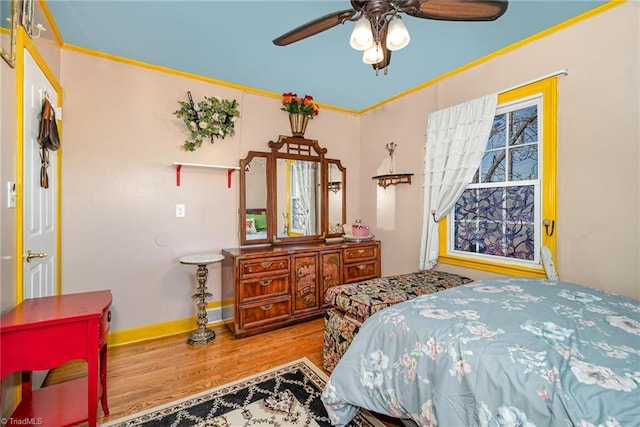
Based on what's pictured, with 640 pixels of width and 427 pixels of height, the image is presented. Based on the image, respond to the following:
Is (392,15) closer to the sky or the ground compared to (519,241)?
closer to the sky

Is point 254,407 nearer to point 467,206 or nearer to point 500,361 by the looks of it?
point 500,361

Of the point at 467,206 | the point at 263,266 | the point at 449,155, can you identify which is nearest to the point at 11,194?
the point at 263,266

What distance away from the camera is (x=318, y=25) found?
1.47 meters

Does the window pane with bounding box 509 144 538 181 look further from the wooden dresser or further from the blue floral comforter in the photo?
the wooden dresser

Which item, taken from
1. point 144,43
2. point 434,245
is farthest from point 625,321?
point 144,43

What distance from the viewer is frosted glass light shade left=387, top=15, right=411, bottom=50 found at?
136cm

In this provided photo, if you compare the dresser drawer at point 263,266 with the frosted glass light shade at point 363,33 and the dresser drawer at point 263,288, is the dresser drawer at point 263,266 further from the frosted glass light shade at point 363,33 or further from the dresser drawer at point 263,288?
the frosted glass light shade at point 363,33

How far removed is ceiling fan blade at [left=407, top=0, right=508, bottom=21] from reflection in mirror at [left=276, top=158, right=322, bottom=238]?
2160 millimetres

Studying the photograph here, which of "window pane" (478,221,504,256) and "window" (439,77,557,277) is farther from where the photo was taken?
"window pane" (478,221,504,256)

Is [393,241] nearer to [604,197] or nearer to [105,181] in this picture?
[604,197]

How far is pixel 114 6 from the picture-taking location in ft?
6.04

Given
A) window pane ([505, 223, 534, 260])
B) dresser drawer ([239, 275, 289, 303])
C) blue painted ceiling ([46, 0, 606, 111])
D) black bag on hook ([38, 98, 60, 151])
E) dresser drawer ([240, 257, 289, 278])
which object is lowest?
dresser drawer ([239, 275, 289, 303])

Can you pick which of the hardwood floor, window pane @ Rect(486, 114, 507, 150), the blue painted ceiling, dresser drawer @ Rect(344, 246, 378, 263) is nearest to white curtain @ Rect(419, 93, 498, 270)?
window pane @ Rect(486, 114, 507, 150)

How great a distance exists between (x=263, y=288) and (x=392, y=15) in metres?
2.34
